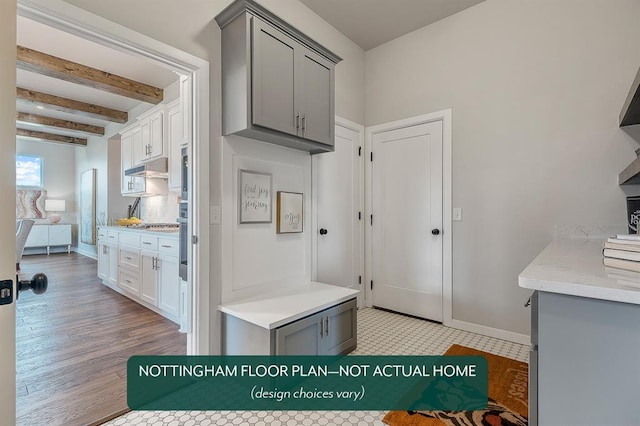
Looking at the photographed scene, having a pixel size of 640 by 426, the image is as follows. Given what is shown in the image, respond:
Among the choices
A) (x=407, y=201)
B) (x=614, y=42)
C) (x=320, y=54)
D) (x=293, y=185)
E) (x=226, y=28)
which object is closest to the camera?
(x=226, y=28)

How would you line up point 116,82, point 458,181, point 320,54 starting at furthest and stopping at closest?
point 116,82
point 458,181
point 320,54

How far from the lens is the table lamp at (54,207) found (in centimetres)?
746

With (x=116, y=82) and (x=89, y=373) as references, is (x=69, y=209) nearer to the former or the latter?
(x=116, y=82)

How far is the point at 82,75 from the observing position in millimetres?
3498

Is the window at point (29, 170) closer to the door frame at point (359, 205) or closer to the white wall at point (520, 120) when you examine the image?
the door frame at point (359, 205)

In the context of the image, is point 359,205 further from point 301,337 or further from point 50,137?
point 50,137

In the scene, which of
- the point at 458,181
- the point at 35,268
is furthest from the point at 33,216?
the point at 458,181

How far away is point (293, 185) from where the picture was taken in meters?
2.61

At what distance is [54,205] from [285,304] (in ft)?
27.3

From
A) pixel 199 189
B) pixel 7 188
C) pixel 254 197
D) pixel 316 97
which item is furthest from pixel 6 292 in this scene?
pixel 316 97

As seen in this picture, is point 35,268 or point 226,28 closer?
point 226,28

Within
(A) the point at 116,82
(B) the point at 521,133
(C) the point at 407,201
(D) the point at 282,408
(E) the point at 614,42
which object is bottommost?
(D) the point at 282,408

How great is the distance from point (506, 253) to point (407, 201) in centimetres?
102

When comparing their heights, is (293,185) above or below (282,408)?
above
